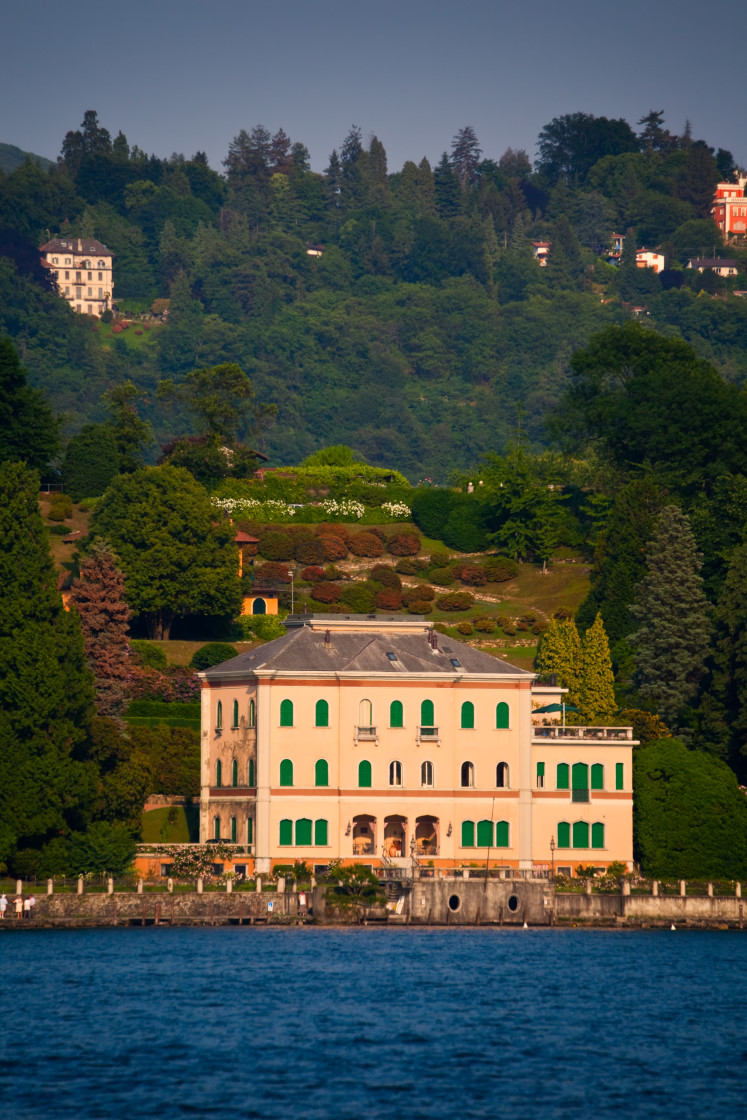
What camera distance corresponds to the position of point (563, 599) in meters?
128

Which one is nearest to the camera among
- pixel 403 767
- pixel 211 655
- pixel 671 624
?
pixel 403 767

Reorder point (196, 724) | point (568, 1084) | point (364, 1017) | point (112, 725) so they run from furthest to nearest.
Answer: point (196, 724) → point (112, 725) → point (364, 1017) → point (568, 1084)

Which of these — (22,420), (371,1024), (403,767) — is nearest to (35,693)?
(403,767)

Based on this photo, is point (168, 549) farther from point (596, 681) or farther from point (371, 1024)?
point (371, 1024)

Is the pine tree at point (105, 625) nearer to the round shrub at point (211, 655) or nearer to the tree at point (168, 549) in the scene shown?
the round shrub at point (211, 655)

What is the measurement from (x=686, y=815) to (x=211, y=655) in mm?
32459

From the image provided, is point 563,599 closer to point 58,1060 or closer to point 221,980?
point 221,980

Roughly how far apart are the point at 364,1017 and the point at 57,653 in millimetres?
29284

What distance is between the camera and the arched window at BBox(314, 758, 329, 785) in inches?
3381

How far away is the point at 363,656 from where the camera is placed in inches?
3465

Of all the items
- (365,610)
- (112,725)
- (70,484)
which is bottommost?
(112,725)

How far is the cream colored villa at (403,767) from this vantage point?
85.6 metres

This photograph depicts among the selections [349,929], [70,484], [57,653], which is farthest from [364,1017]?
[70,484]

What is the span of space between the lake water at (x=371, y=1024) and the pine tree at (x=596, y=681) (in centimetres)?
2011
